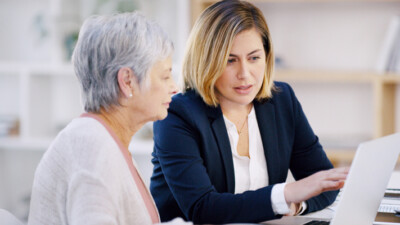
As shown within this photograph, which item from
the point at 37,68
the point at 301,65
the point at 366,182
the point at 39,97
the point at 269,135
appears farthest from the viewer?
the point at 39,97

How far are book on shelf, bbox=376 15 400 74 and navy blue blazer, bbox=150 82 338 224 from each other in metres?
1.53

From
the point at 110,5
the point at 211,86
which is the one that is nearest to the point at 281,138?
the point at 211,86

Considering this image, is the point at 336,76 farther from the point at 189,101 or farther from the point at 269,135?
the point at 189,101

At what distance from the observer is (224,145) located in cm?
183

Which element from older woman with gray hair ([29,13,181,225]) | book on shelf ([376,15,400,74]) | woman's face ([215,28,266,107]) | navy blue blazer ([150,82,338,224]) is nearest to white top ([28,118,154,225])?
older woman with gray hair ([29,13,181,225])

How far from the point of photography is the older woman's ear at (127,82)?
55.8 inches

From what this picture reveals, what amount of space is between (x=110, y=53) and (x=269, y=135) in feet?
2.27

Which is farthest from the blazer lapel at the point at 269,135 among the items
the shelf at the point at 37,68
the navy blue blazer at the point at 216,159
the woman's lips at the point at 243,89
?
the shelf at the point at 37,68

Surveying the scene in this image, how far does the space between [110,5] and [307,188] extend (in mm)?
2523

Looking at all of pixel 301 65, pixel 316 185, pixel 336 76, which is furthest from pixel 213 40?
pixel 301 65

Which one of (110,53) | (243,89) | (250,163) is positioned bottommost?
(250,163)

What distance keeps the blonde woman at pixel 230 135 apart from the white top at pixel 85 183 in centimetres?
35

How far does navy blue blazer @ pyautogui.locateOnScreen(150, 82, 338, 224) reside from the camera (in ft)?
5.42

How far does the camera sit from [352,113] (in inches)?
144
